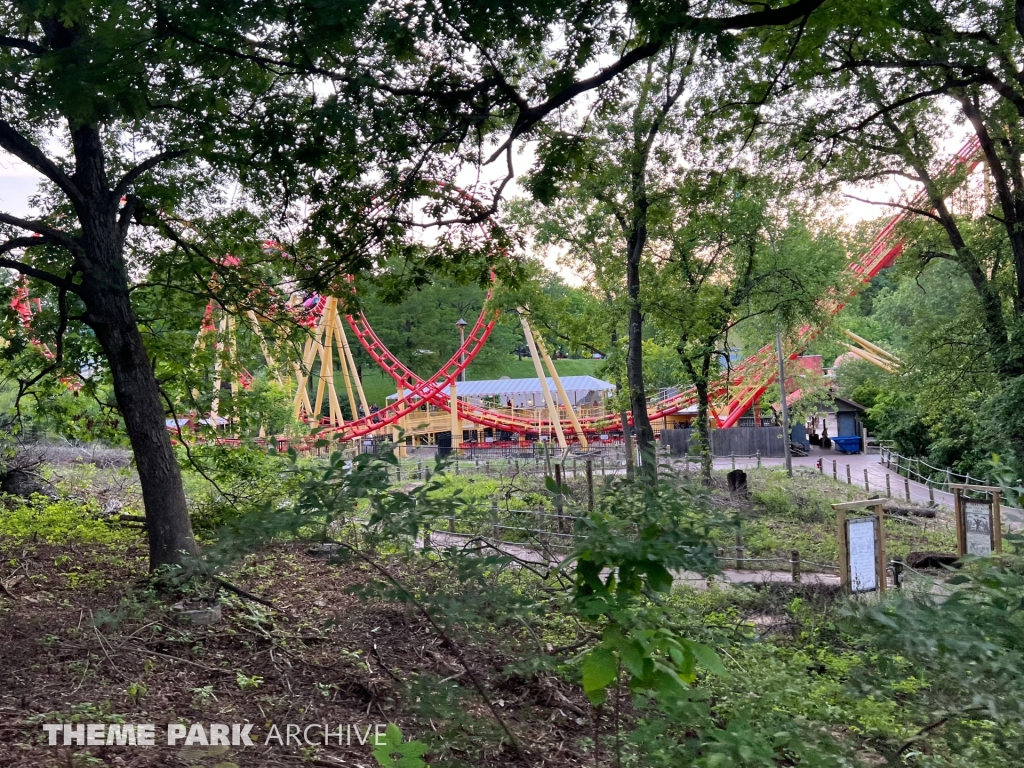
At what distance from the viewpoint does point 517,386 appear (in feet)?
128

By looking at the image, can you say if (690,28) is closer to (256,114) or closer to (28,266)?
(256,114)

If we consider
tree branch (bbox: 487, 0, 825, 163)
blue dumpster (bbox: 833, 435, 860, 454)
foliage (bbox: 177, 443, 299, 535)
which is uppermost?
tree branch (bbox: 487, 0, 825, 163)

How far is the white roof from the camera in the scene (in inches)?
1515

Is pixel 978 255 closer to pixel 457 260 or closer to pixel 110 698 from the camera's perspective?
pixel 457 260

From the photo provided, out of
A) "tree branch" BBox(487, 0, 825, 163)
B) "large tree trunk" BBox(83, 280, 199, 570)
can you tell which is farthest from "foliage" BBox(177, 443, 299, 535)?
"tree branch" BBox(487, 0, 825, 163)

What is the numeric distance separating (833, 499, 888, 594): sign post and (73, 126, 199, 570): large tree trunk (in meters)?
6.21

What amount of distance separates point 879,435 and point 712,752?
A: 2892 centimetres

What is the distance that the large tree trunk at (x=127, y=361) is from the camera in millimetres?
5582

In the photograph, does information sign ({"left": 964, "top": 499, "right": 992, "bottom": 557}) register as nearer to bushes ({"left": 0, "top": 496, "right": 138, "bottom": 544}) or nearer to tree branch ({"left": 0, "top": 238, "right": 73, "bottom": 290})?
bushes ({"left": 0, "top": 496, "right": 138, "bottom": 544})

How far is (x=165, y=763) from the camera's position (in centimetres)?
325

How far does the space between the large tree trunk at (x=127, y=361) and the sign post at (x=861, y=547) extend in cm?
621

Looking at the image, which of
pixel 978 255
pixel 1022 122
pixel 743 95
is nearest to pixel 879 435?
pixel 978 255

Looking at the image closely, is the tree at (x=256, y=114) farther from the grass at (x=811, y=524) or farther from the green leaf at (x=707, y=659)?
the grass at (x=811, y=524)

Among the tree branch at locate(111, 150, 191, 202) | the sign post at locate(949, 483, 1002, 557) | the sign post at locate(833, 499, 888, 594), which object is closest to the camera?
the tree branch at locate(111, 150, 191, 202)
